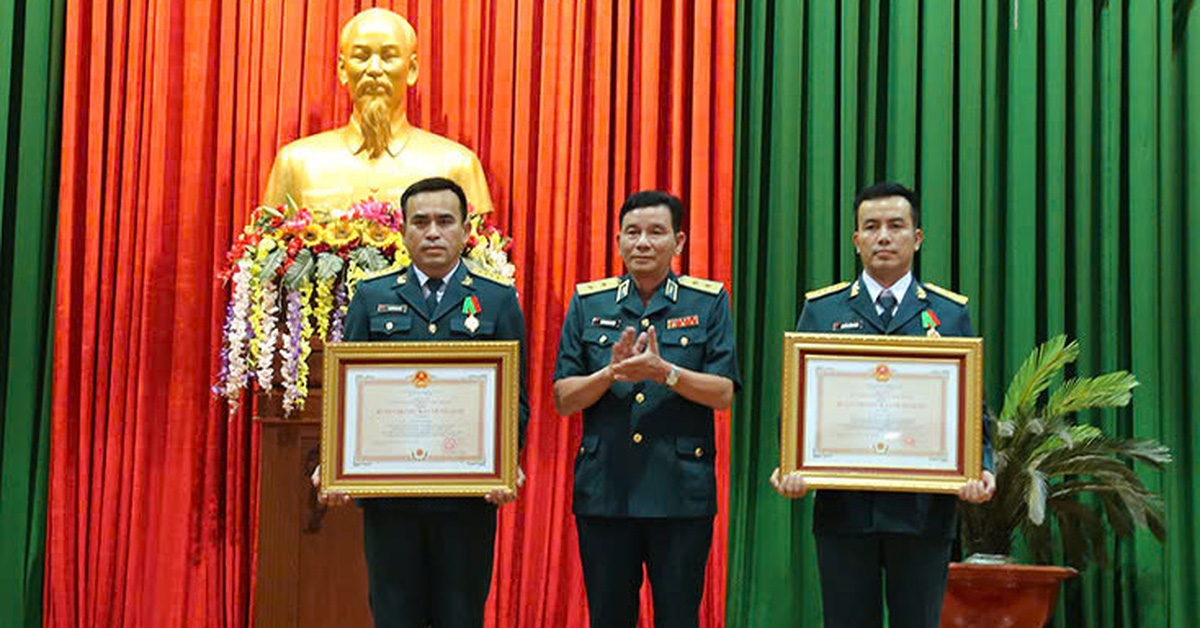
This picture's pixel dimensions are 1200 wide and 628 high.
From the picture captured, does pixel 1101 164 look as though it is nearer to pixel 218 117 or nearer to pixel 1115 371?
pixel 1115 371

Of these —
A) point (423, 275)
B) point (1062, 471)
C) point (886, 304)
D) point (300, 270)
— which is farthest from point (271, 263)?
point (1062, 471)

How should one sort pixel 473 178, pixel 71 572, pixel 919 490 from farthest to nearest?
pixel 71 572 < pixel 473 178 < pixel 919 490

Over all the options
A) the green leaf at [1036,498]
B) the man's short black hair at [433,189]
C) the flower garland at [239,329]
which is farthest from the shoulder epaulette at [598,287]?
the green leaf at [1036,498]

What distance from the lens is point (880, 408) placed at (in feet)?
10.4

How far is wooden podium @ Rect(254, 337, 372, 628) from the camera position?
424cm

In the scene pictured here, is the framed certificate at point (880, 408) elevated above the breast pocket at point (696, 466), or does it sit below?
above

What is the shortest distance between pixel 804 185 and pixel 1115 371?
1.41 m

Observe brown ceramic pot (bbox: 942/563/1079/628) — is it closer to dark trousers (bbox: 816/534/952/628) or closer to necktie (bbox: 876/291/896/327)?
Answer: dark trousers (bbox: 816/534/952/628)

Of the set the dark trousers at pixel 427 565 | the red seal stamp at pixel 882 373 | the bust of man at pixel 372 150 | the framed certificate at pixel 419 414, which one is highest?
the bust of man at pixel 372 150

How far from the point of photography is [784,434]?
315 centimetres

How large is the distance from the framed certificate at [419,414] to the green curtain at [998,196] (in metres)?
2.10

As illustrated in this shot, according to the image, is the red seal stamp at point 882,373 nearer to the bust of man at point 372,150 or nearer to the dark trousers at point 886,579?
the dark trousers at point 886,579

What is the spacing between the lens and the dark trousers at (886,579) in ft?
9.91

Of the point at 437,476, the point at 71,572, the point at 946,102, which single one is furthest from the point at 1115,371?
the point at 71,572
